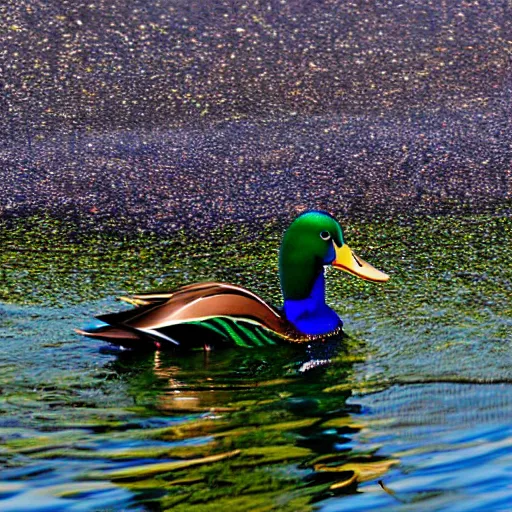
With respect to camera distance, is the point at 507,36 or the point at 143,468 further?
the point at 507,36

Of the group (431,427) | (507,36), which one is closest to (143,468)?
(431,427)

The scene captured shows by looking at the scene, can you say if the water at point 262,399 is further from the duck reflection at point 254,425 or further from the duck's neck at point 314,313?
the duck's neck at point 314,313

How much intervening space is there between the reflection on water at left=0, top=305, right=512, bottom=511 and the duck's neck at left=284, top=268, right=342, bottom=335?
0.13 meters

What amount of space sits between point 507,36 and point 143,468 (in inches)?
254

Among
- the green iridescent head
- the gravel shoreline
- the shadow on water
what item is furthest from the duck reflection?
the gravel shoreline

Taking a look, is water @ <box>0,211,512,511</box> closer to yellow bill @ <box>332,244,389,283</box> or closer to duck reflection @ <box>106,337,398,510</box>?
duck reflection @ <box>106,337,398,510</box>

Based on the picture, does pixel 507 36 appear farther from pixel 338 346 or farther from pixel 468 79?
pixel 338 346

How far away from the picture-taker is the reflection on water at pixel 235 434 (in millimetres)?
3801

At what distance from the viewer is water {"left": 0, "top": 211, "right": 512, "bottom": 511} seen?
12.6 feet

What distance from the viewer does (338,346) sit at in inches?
214

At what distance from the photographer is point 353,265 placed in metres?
5.73

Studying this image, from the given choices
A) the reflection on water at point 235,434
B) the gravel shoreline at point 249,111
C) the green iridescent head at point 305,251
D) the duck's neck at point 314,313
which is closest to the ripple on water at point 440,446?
the reflection on water at point 235,434

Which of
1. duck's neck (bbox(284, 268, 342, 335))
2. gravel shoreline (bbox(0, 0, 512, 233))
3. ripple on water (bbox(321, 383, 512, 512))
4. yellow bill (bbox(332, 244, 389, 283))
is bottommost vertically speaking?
ripple on water (bbox(321, 383, 512, 512))

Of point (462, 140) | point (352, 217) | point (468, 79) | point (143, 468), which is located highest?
point (468, 79)
